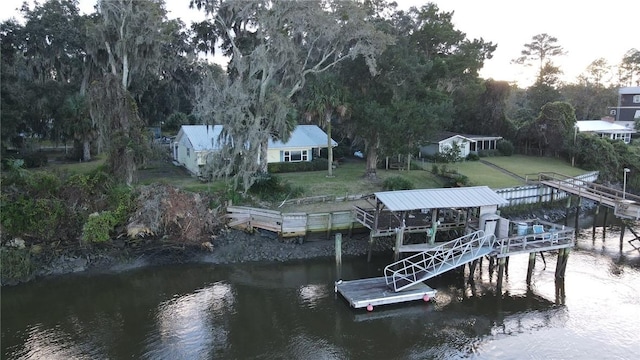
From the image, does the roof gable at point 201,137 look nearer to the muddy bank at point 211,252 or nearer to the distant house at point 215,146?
the distant house at point 215,146

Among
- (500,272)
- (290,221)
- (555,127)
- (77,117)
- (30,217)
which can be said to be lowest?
(500,272)

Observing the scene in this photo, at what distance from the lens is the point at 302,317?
760 inches

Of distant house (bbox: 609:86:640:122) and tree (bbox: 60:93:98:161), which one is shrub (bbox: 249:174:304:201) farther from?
distant house (bbox: 609:86:640:122)

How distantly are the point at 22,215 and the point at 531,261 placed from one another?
25447 millimetres

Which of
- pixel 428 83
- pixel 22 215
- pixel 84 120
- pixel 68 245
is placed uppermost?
pixel 428 83

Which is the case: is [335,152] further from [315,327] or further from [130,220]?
[315,327]

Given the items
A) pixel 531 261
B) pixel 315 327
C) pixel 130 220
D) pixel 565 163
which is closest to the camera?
pixel 315 327

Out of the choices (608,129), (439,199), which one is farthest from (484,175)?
(608,129)

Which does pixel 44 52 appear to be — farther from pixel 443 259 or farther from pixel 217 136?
pixel 443 259

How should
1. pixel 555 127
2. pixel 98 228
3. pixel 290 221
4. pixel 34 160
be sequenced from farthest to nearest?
pixel 555 127 → pixel 34 160 → pixel 290 221 → pixel 98 228

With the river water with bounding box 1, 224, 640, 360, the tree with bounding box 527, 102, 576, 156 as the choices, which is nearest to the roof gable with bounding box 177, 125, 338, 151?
the river water with bounding box 1, 224, 640, 360

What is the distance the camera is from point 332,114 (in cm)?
3491

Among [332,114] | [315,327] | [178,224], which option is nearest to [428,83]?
[332,114]

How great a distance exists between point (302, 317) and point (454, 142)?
3314 centimetres
